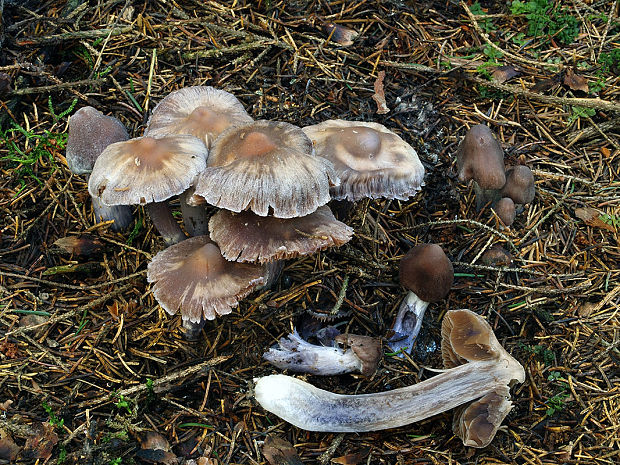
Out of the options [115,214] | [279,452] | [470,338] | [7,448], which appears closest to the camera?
[7,448]

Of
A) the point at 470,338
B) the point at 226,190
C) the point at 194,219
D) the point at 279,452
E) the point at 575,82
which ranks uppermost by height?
the point at 226,190

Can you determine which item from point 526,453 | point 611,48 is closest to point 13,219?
point 526,453

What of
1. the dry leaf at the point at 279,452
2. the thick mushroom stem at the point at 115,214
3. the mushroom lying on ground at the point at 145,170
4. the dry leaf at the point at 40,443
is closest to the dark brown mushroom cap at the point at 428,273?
the dry leaf at the point at 279,452

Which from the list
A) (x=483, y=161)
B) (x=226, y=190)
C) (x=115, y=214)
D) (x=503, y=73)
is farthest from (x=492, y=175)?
(x=115, y=214)

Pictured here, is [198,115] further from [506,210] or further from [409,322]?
[506,210]

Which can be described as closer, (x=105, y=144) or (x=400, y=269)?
(x=105, y=144)

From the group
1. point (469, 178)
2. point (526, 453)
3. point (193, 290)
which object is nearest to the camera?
point (193, 290)

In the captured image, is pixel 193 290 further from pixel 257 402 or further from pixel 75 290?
pixel 75 290

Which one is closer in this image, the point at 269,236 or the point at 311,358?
the point at 269,236
